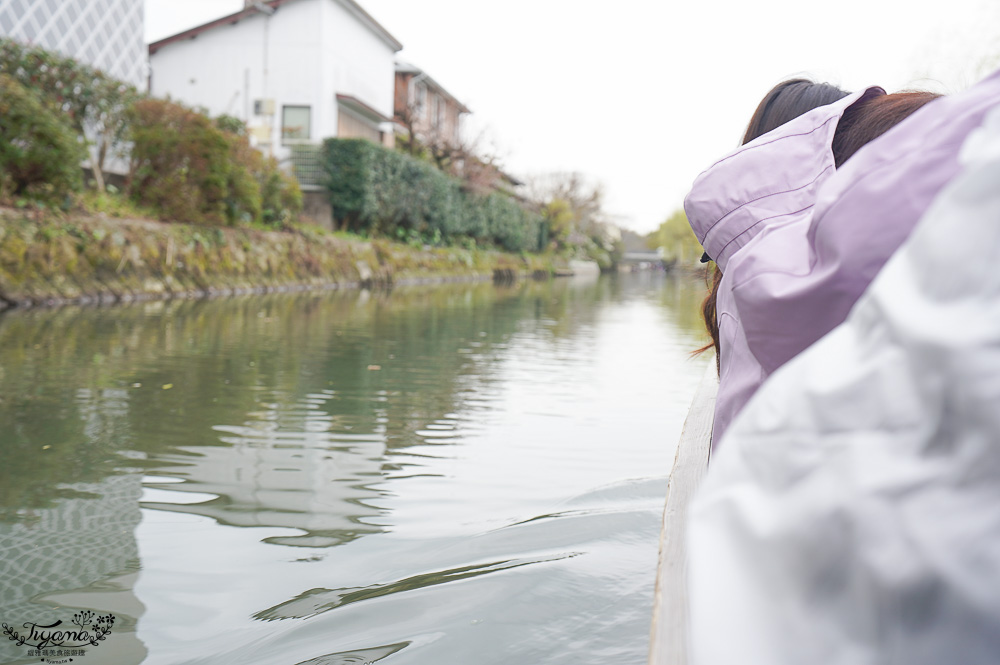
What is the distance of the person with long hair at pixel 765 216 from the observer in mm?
1052

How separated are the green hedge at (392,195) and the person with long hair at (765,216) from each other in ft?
71.3

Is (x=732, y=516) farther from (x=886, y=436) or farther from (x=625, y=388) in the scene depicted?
(x=625, y=388)

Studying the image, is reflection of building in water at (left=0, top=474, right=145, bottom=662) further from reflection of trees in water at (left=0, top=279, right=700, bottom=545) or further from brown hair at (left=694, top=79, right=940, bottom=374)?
brown hair at (left=694, top=79, right=940, bottom=374)

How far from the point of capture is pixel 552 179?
56938 mm

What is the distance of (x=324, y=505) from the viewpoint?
3.18 meters

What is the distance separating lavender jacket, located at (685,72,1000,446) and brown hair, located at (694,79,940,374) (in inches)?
3.0

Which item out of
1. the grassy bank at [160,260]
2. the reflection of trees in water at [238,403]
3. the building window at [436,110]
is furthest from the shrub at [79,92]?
the building window at [436,110]

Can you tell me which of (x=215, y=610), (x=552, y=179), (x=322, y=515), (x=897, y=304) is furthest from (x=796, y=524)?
(x=552, y=179)

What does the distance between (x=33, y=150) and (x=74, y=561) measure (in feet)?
32.2

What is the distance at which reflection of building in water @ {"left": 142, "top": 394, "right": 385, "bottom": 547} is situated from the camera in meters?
2.98

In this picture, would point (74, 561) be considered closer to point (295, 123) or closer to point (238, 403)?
point (238, 403)

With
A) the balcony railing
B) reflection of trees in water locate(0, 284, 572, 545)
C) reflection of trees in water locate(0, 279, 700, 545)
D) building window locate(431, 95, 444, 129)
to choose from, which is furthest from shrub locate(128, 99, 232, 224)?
building window locate(431, 95, 444, 129)

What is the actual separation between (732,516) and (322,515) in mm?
2610

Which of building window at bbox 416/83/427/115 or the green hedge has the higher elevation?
building window at bbox 416/83/427/115
